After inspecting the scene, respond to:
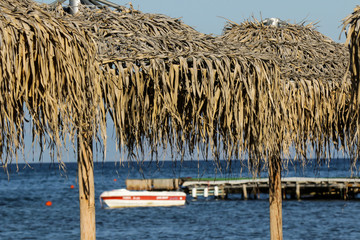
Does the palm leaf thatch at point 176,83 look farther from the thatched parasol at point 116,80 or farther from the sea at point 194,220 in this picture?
the sea at point 194,220

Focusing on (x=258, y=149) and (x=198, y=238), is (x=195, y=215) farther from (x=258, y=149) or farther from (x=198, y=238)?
(x=258, y=149)

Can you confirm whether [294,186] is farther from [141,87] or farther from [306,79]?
[141,87]

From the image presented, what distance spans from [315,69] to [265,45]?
92cm

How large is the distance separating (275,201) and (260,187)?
2840cm

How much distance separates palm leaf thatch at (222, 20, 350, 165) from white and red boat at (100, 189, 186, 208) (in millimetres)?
25792

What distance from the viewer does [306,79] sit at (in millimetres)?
6969

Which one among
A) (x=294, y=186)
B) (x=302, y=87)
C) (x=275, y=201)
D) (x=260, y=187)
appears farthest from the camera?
(x=260, y=187)

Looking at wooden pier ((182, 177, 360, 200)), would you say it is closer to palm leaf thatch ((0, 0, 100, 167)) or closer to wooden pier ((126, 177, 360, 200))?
wooden pier ((126, 177, 360, 200))

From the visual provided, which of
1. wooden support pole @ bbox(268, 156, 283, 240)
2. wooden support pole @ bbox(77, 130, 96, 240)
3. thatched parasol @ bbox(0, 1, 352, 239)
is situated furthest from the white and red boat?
wooden support pole @ bbox(77, 130, 96, 240)

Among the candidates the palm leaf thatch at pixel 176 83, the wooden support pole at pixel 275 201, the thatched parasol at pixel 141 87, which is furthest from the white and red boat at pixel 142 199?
the palm leaf thatch at pixel 176 83

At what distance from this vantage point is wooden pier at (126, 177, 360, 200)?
110ft

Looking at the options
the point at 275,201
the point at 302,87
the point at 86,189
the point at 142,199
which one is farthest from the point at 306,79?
the point at 142,199

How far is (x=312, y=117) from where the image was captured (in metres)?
7.05

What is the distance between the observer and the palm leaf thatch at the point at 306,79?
22.4 ft
